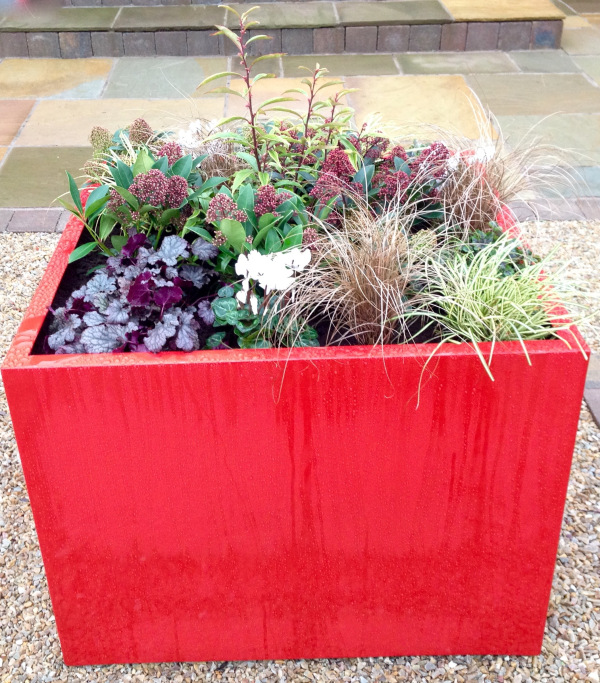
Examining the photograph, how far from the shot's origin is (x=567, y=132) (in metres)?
4.48

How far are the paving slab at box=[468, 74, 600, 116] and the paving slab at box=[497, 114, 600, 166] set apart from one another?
0.35ft

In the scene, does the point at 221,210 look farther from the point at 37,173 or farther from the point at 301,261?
the point at 37,173

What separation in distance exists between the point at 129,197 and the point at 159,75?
392 cm

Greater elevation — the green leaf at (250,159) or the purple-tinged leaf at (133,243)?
the green leaf at (250,159)

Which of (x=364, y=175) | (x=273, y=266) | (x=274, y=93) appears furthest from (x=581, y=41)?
(x=273, y=266)

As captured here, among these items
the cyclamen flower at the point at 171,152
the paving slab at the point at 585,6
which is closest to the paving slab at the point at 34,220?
the cyclamen flower at the point at 171,152

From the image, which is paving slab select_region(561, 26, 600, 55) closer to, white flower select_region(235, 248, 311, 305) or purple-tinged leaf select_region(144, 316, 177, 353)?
white flower select_region(235, 248, 311, 305)

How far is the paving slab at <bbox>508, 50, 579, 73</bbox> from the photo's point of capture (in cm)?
538

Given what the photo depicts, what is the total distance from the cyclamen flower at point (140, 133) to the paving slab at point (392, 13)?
367 centimetres

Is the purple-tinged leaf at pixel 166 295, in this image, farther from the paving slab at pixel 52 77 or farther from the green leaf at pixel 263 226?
the paving slab at pixel 52 77

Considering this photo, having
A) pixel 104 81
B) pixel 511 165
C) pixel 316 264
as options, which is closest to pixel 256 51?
pixel 104 81

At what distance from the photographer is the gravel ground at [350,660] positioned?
69.9 inches

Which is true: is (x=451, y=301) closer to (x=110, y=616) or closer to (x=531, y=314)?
(x=531, y=314)

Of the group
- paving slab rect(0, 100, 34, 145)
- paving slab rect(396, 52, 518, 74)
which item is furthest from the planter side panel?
paving slab rect(396, 52, 518, 74)
